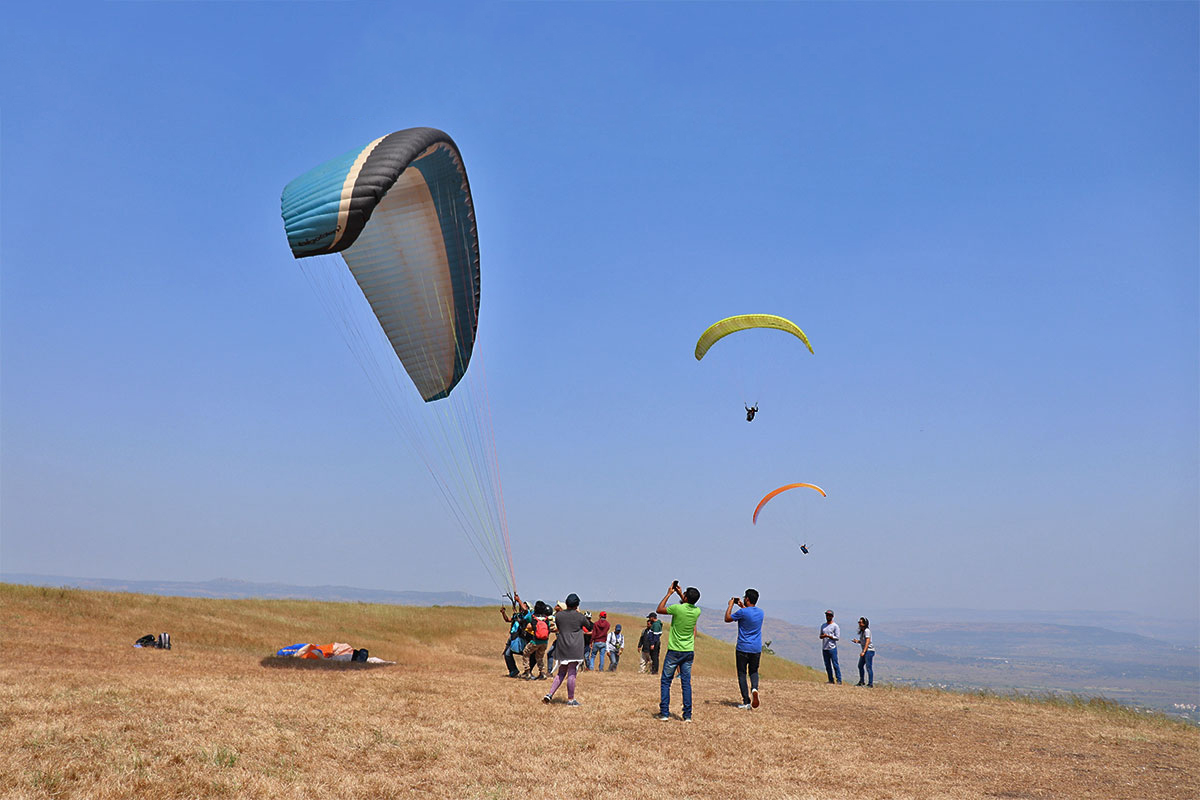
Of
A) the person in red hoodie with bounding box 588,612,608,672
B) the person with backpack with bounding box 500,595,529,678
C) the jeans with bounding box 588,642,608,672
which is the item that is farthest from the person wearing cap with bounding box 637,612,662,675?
the person with backpack with bounding box 500,595,529,678

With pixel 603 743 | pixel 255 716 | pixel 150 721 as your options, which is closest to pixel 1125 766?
pixel 603 743

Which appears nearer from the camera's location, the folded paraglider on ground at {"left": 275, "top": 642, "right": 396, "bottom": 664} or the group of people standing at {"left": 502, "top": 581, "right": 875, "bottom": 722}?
the group of people standing at {"left": 502, "top": 581, "right": 875, "bottom": 722}

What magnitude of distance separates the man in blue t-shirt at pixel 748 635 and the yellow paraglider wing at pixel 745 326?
41.0 ft

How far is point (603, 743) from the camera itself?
34.4ft

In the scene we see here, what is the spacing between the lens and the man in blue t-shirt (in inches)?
551

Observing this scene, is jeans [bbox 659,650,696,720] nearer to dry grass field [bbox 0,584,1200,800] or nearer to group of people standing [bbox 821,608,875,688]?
dry grass field [bbox 0,584,1200,800]

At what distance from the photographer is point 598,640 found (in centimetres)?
2359

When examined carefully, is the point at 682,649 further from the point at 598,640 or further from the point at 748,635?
the point at 598,640

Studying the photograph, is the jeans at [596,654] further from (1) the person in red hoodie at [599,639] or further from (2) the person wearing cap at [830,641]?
(2) the person wearing cap at [830,641]

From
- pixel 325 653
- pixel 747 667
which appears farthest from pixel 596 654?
pixel 747 667

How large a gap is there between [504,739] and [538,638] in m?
8.25

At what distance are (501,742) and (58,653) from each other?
1279 cm

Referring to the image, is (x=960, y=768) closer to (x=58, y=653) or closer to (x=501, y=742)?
(x=501, y=742)

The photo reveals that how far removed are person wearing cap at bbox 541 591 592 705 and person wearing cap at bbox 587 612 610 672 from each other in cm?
896
